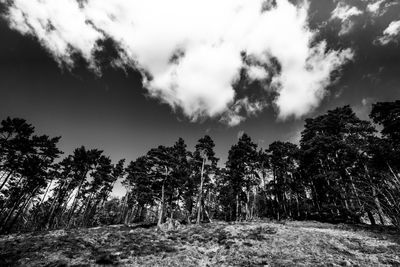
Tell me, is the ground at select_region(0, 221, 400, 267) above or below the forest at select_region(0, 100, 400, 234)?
below

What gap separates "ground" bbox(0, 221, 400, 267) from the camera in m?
10.2

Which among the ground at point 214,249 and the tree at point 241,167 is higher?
the tree at point 241,167

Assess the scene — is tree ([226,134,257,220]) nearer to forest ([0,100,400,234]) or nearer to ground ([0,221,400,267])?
forest ([0,100,400,234])

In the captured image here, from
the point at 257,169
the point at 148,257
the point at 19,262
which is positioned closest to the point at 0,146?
the point at 19,262

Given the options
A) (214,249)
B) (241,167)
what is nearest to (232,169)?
(241,167)

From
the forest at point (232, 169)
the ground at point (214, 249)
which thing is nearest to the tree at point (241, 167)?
the forest at point (232, 169)

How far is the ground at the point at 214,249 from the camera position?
33.6 feet

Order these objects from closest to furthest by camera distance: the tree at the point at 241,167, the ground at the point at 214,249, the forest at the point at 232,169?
1. the ground at the point at 214,249
2. the forest at the point at 232,169
3. the tree at the point at 241,167

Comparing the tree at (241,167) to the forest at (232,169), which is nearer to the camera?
the forest at (232,169)

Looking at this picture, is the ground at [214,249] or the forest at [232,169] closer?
the ground at [214,249]

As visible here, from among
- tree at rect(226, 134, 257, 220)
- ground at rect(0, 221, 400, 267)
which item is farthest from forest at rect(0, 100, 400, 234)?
ground at rect(0, 221, 400, 267)

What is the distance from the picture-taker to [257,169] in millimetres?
32812

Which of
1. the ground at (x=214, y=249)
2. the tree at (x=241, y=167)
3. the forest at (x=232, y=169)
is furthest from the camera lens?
the tree at (x=241, y=167)

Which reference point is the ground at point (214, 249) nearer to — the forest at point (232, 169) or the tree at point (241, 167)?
the forest at point (232, 169)
